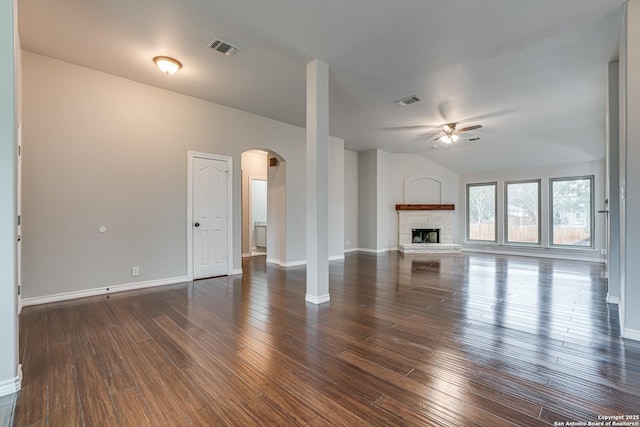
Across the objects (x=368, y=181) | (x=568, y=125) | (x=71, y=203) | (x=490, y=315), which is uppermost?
(x=568, y=125)

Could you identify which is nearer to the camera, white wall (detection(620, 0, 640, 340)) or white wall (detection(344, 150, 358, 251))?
white wall (detection(620, 0, 640, 340))

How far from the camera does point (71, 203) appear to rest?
Result: 383 cm

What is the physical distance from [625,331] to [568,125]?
5.13m

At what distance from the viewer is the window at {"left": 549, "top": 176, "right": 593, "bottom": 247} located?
754cm

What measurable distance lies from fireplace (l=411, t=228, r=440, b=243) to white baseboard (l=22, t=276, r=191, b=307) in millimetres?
7067

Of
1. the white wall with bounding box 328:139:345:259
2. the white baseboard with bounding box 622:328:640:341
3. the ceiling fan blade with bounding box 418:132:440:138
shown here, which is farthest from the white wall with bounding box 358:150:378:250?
the white baseboard with bounding box 622:328:640:341

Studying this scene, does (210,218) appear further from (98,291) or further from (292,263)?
(292,263)

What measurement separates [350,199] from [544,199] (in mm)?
5462

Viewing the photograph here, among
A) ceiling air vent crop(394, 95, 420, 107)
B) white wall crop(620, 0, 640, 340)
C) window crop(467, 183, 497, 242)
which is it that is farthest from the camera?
window crop(467, 183, 497, 242)

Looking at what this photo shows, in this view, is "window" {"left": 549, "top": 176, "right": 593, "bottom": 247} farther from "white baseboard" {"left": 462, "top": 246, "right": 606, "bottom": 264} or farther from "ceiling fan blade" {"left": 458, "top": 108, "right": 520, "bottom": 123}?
"ceiling fan blade" {"left": 458, "top": 108, "right": 520, "bottom": 123}

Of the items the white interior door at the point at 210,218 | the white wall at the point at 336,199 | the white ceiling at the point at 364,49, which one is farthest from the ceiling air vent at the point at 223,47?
the white wall at the point at 336,199

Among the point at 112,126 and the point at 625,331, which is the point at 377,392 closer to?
the point at 625,331

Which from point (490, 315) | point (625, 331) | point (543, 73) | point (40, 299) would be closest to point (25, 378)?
point (40, 299)

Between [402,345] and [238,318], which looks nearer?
[402,345]
